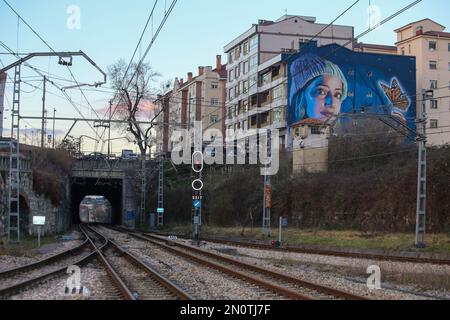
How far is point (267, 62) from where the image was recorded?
73625 mm

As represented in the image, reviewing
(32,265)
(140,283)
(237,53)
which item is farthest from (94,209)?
(140,283)

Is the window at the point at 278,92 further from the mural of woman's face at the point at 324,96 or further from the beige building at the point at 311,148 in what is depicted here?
the beige building at the point at 311,148

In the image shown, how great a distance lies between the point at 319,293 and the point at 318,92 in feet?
184

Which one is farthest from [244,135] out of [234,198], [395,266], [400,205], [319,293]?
[319,293]

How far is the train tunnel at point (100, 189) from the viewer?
75188 mm

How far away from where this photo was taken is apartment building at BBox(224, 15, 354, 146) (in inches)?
2844

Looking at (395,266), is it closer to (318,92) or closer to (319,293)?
(319,293)

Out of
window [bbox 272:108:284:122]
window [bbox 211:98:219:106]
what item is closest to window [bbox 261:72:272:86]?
window [bbox 272:108:284:122]

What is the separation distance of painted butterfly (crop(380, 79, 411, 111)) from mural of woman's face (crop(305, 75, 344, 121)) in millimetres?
5847

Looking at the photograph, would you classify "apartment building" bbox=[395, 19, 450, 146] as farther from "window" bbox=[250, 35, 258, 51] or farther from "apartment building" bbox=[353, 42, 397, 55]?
"window" bbox=[250, 35, 258, 51]

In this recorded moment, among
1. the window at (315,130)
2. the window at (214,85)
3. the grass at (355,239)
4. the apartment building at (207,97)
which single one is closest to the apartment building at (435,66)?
the apartment building at (207,97)

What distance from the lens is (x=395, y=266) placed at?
68.4 ft

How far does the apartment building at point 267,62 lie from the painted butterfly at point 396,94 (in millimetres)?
8174

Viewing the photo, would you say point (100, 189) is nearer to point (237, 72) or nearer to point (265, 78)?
point (237, 72)
